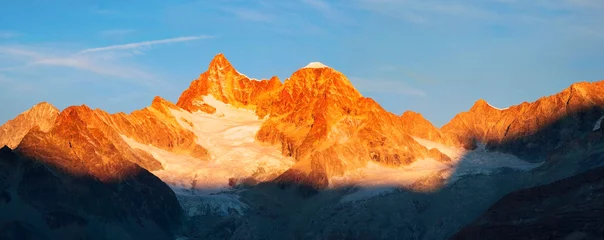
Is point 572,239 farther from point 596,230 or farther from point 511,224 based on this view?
point 511,224

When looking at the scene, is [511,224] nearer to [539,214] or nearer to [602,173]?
[539,214]

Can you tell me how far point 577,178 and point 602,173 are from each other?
245 inches

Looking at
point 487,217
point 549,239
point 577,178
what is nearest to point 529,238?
point 549,239

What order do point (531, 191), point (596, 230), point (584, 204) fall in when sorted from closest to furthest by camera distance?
point (596, 230) < point (584, 204) < point (531, 191)

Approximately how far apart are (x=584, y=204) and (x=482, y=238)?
10.9m

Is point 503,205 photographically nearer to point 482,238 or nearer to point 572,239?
point 482,238

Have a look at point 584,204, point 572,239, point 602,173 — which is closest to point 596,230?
point 572,239

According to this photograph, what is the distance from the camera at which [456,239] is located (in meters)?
142

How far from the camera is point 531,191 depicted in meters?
147

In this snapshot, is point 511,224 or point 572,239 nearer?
point 572,239

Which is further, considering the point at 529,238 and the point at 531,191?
the point at 531,191

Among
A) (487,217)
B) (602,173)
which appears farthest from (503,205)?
(602,173)

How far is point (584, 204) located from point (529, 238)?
930 centimetres

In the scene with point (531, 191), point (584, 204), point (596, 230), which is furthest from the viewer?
point (531, 191)
